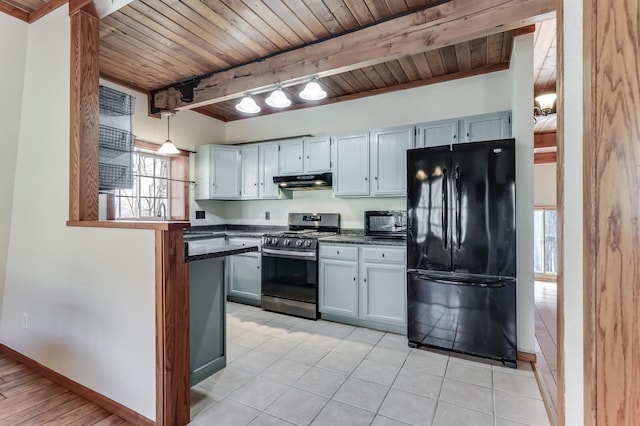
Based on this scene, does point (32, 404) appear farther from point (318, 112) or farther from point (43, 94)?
point (318, 112)

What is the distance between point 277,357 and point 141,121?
3.29 metres

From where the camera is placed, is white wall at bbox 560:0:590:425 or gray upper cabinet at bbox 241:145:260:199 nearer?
white wall at bbox 560:0:590:425

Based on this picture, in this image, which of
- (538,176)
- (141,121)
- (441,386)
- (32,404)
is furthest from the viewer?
(538,176)

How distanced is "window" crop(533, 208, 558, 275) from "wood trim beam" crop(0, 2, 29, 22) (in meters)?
7.41

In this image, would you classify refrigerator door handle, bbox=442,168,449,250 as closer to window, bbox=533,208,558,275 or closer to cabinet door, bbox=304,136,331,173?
cabinet door, bbox=304,136,331,173

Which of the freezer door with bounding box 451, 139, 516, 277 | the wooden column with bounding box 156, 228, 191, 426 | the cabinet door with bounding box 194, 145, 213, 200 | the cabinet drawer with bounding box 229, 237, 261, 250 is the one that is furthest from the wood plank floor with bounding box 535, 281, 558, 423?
the cabinet door with bounding box 194, 145, 213, 200

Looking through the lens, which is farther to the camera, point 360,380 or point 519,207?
point 519,207

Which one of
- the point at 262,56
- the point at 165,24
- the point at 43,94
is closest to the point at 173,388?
the point at 43,94

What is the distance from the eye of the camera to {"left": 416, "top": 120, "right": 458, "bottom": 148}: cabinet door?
3170mm

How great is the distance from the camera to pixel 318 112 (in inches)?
170

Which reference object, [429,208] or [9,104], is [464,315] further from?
[9,104]

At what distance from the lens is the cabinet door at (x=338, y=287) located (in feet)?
10.9

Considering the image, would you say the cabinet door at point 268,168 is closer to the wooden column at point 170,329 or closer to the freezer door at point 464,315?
the freezer door at point 464,315

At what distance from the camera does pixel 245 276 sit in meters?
4.10
